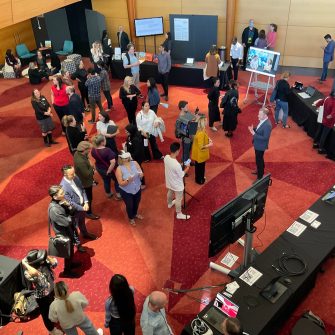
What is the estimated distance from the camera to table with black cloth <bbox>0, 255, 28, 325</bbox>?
433cm

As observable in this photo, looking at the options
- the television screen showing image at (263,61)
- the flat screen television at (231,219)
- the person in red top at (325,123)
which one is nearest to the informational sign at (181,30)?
the television screen showing image at (263,61)

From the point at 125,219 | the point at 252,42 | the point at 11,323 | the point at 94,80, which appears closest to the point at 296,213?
the point at 125,219

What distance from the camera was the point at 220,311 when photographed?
373 cm

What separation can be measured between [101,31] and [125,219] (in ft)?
26.5

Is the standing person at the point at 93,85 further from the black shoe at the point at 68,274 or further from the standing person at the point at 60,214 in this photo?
the black shoe at the point at 68,274

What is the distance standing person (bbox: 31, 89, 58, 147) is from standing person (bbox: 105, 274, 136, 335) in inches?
199

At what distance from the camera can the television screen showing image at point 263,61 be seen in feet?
28.9

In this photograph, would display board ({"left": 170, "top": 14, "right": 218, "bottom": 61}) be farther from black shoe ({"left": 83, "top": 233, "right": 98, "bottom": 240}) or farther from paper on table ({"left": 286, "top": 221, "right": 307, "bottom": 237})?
paper on table ({"left": 286, "top": 221, "right": 307, "bottom": 237})

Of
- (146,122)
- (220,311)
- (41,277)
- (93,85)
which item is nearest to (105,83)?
(93,85)

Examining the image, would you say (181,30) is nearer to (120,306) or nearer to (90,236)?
(90,236)

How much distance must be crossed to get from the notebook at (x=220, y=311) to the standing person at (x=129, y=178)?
2135 millimetres

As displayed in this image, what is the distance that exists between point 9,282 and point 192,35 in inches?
364

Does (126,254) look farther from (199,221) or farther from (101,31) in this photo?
(101,31)

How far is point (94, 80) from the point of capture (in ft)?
26.8
